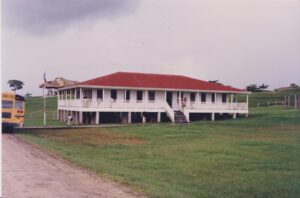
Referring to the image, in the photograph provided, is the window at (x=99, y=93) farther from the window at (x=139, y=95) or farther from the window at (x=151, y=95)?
the window at (x=151, y=95)

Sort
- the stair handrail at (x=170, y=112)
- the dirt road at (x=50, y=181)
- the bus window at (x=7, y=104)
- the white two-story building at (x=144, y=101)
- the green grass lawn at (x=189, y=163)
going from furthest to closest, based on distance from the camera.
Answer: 1. the stair handrail at (x=170, y=112)
2. the white two-story building at (x=144, y=101)
3. the bus window at (x=7, y=104)
4. the green grass lawn at (x=189, y=163)
5. the dirt road at (x=50, y=181)

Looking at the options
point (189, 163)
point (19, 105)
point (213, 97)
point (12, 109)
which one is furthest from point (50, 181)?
point (213, 97)

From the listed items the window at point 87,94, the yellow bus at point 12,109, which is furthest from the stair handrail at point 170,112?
the yellow bus at point 12,109

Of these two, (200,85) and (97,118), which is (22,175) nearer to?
(97,118)

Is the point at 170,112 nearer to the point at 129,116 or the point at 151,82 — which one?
the point at 129,116

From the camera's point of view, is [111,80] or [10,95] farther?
[111,80]

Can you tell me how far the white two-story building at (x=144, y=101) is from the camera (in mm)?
40406

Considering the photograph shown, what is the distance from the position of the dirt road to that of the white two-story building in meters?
23.8

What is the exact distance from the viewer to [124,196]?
10391 millimetres

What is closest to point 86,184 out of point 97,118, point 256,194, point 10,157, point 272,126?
point 256,194

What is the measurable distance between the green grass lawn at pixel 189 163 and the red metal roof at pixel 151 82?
44.3ft

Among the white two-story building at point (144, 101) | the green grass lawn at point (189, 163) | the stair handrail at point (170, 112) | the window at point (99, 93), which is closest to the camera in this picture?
the green grass lawn at point (189, 163)

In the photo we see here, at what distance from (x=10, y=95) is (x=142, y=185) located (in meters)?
19.0

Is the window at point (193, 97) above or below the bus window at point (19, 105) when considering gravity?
above
